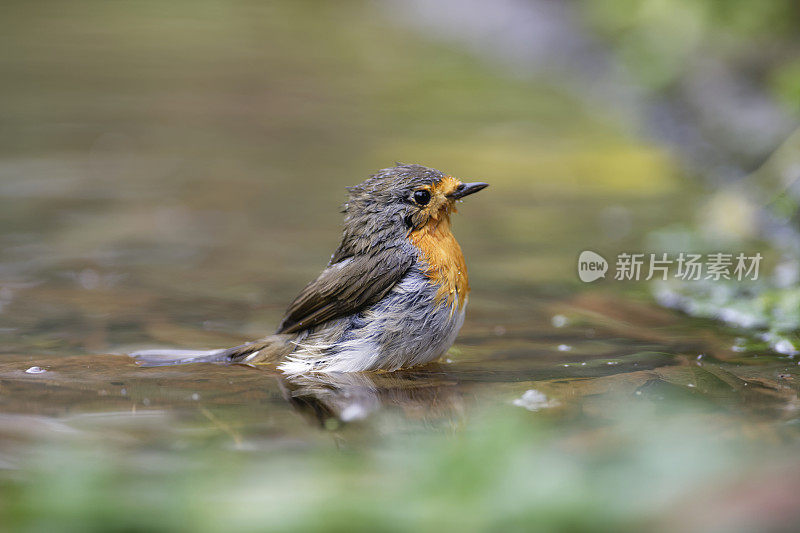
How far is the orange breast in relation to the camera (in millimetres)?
3787

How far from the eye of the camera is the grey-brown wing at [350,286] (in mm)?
3803

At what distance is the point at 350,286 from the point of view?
3.85 meters

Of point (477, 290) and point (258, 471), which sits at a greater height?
point (477, 290)

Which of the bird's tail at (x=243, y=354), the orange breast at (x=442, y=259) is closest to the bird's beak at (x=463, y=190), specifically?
the orange breast at (x=442, y=259)

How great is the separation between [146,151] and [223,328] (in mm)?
4583

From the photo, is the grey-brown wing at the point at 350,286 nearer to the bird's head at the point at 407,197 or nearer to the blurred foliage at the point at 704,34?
the bird's head at the point at 407,197

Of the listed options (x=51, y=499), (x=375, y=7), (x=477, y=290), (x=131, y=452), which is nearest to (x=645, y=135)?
(x=477, y=290)

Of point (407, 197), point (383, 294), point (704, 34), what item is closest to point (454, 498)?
point (383, 294)

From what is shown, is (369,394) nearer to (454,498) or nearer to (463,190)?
(463,190)

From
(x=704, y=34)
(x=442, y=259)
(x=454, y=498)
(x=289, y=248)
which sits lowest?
(x=454, y=498)

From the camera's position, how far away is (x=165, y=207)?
684cm

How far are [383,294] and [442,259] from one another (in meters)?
0.29

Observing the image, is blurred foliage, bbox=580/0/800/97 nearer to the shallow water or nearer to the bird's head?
the shallow water

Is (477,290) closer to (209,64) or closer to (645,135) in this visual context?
(645,135)
